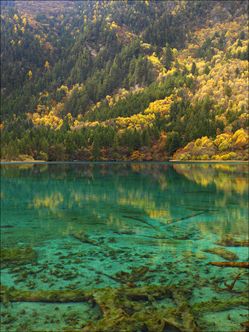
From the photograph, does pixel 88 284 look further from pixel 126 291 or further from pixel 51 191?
pixel 51 191

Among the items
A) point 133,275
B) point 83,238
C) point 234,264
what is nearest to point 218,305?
point 133,275

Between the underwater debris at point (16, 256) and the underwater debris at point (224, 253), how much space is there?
924 cm

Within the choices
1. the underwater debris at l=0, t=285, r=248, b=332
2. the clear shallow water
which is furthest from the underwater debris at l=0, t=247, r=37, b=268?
the underwater debris at l=0, t=285, r=248, b=332

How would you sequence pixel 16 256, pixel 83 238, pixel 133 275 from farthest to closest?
pixel 83 238 < pixel 16 256 < pixel 133 275

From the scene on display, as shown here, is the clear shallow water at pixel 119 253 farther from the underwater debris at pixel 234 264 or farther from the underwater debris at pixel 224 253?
the underwater debris at pixel 234 264

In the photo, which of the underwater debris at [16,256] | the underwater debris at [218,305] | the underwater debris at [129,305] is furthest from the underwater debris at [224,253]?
the underwater debris at [16,256]

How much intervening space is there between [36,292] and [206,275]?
277 inches

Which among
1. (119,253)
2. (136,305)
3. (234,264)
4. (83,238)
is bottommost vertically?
(83,238)

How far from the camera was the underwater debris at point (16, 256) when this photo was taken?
17656 mm

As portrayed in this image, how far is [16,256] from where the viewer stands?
61.0 ft

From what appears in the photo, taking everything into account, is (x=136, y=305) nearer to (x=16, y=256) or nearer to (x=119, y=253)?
(x=119, y=253)

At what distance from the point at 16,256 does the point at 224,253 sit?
34.7ft

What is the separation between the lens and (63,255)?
63.3 ft

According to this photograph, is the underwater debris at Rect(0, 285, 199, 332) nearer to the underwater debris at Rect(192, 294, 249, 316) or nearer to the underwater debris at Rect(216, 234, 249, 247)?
the underwater debris at Rect(192, 294, 249, 316)
